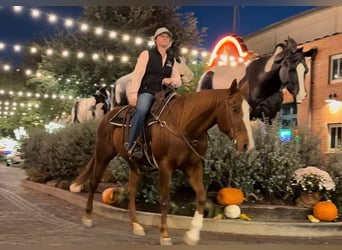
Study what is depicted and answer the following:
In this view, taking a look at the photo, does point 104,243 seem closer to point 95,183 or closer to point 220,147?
point 95,183

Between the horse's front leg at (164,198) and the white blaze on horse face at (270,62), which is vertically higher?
the white blaze on horse face at (270,62)

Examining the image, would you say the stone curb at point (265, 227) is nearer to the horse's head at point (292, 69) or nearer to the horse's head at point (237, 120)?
the horse's head at point (237, 120)

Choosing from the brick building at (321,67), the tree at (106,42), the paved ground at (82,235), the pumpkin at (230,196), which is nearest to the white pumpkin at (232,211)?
the pumpkin at (230,196)

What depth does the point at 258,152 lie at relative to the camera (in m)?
7.88

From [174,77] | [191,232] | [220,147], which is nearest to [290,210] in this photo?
[220,147]

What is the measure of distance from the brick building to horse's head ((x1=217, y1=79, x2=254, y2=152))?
30.5 ft

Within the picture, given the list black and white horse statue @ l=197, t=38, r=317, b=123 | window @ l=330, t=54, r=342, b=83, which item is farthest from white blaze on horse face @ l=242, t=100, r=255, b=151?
window @ l=330, t=54, r=342, b=83

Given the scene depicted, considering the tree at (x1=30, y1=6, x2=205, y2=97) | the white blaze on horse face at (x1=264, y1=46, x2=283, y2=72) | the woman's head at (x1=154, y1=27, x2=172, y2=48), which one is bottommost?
the woman's head at (x1=154, y1=27, x2=172, y2=48)

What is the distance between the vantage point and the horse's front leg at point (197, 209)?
5.96 meters

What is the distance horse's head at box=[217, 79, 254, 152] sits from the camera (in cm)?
564

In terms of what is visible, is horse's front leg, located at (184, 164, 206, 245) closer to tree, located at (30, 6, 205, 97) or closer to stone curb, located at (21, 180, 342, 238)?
stone curb, located at (21, 180, 342, 238)

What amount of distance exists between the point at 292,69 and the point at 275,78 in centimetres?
48

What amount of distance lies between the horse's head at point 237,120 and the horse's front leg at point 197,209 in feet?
2.29

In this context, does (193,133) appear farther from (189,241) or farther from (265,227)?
(265,227)
